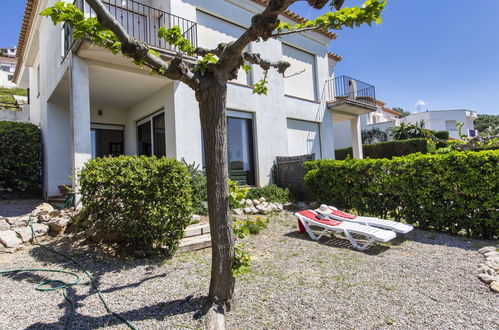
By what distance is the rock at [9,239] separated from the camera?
4602 millimetres

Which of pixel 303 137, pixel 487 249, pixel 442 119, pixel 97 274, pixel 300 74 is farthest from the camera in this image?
pixel 442 119

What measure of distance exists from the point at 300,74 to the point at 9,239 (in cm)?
1148

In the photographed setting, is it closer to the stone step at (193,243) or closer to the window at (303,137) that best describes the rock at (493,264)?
the stone step at (193,243)

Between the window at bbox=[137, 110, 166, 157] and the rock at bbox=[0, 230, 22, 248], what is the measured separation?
4.79 metres

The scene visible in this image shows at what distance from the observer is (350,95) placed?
14.0 metres

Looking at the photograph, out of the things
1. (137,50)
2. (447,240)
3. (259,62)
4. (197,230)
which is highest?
(259,62)

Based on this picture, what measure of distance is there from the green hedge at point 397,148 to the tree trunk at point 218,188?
55.8 ft

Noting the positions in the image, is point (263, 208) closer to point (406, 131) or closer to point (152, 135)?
point (152, 135)

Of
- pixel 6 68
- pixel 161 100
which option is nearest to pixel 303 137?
pixel 161 100

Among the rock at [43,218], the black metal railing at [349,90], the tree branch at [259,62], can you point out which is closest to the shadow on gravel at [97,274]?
the rock at [43,218]

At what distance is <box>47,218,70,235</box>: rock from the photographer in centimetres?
513

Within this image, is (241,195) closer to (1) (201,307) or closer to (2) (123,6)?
(1) (201,307)

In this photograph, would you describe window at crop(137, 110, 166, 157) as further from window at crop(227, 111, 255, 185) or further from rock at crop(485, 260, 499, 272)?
rock at crop(485, 260, 499, 272)

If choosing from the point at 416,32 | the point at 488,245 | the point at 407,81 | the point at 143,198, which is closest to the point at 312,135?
the point at 416,32
